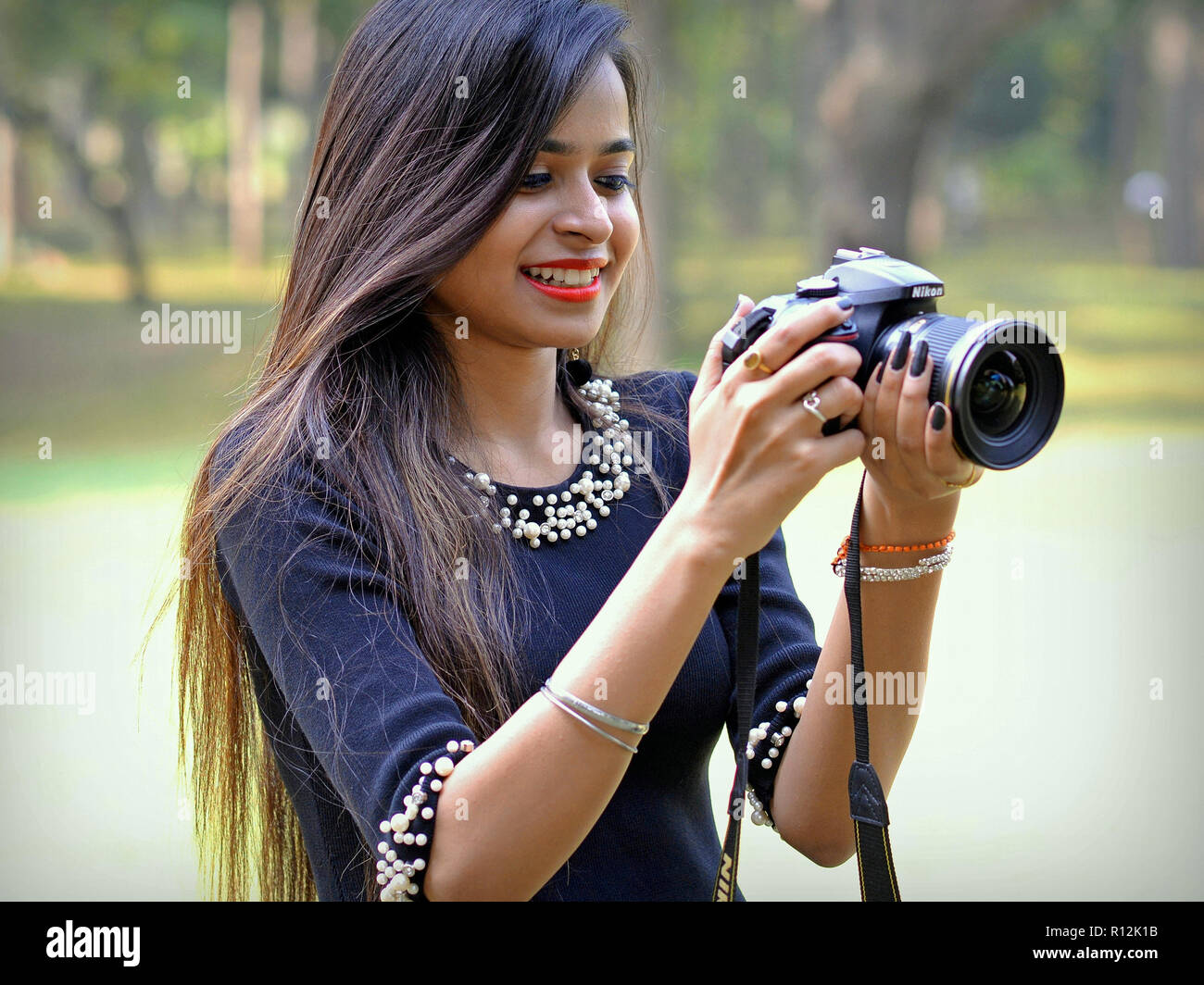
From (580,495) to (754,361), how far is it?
1.55 ft

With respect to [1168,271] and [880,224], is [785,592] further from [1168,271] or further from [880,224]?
[1168,271]

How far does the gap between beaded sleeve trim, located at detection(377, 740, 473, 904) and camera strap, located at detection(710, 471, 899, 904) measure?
1.08 ft

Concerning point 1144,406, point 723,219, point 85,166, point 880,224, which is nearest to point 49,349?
point 85,166

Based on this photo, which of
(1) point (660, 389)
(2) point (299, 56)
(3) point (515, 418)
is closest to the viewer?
(3) point (515, 418)

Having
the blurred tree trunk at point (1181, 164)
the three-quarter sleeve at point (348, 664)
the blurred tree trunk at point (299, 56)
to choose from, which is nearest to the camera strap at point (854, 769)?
the three-quarter sleeve at point (348, 664)

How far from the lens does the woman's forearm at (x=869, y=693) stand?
1.55m

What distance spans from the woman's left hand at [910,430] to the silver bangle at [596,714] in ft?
1.25

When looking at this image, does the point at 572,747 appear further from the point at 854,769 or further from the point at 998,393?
the point at 998,393

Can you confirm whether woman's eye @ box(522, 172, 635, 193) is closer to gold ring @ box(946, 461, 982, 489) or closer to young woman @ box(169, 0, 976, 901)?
young woman @ box(169, 0, 976, 901)

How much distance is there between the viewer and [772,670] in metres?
1.75

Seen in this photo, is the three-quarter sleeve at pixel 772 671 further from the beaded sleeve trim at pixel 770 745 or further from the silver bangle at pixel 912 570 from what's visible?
the silver bangle at pixel 912 570

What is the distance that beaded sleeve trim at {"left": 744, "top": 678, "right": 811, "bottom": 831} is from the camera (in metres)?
1.70

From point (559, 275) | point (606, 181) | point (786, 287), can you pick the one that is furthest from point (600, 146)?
point (786, 287)

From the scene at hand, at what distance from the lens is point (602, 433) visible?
1.89m
